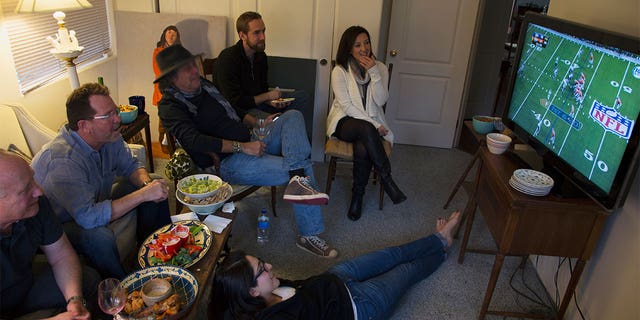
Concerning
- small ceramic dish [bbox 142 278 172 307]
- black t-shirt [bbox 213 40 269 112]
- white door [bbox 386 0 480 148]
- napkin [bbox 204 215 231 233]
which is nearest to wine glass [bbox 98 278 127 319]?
small ceramic dish [bbox 142 278 172 307]

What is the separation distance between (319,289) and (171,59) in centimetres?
146

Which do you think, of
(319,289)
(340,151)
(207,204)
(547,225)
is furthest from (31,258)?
(547,225)

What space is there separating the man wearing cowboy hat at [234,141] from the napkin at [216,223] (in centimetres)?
50

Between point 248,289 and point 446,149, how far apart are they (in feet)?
9.89

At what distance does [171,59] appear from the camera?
7.50 ft

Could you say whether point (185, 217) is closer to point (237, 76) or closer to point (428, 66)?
point (237, 76)

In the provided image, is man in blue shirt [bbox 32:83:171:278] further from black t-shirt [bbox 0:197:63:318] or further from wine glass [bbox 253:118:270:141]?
wine glass [bbox 253:118:270:141]

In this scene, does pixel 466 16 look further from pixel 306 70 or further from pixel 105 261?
pixel 105 261

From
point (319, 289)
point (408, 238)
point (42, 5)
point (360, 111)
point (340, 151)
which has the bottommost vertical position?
point (408, 238)

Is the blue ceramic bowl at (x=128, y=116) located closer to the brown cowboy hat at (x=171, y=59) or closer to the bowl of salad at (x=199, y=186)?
the brown cowboy hat at (x=171, y=59)

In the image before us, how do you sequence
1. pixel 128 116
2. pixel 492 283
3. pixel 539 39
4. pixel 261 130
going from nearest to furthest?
pixel 492 283 < pixel 539 39 < pixel 261 130 < pixel 128 116

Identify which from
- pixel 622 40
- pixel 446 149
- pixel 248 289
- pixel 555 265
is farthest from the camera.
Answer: pixel 446 149

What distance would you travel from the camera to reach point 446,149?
4.12 m

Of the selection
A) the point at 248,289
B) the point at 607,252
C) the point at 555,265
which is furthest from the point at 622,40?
the point at 248,289
